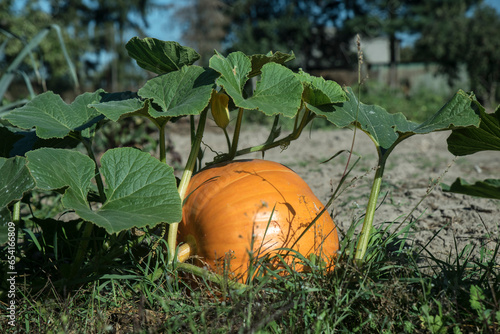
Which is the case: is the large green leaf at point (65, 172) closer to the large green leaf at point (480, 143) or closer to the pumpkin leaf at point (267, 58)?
the pumpkin leaf at point (267, 58)

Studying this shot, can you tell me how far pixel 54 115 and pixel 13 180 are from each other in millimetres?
419

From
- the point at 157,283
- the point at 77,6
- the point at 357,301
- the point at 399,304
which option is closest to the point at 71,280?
the point at 157,283

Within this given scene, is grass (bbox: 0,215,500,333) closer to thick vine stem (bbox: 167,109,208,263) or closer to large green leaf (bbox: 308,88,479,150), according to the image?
thick vine stem (bbox: 167,109,208,263)

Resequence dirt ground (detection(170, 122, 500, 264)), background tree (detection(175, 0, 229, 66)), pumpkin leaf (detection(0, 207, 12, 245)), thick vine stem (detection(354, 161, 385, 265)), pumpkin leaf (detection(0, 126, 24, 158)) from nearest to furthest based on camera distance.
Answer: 1. pumpkin leaf (detection(0, 207, 12, 245))
2. thick vine stem (detection(354, 161, 385, 265))
3. pumpkin leaf (detection(0, 126, 24, 158))
4. dirt ground (detection(170, 122, 500, 264))
5. background tree (detection(175, 0, 229, 66))

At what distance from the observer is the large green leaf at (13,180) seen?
53.3 inches

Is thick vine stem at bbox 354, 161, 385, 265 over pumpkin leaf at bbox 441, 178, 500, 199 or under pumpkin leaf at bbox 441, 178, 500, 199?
under

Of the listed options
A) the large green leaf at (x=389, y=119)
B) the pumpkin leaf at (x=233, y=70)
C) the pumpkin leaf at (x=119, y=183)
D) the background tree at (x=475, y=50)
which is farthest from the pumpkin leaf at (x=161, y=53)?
the background tree at (x=475, y=50)

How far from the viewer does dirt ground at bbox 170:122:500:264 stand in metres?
2.13

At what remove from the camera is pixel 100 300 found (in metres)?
1.58

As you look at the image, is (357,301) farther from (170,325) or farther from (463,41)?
(463,41)

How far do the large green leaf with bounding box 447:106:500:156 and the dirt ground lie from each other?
106mm

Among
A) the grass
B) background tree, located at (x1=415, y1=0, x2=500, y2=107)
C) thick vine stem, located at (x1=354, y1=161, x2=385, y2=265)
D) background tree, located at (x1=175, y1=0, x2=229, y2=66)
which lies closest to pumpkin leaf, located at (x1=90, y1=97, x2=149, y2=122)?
the grass

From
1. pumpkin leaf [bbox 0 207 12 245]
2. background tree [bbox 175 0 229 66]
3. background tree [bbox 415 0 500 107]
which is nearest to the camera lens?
pumpkin leaf [bbox 0 207 12 245]

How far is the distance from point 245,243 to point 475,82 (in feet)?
50.5
